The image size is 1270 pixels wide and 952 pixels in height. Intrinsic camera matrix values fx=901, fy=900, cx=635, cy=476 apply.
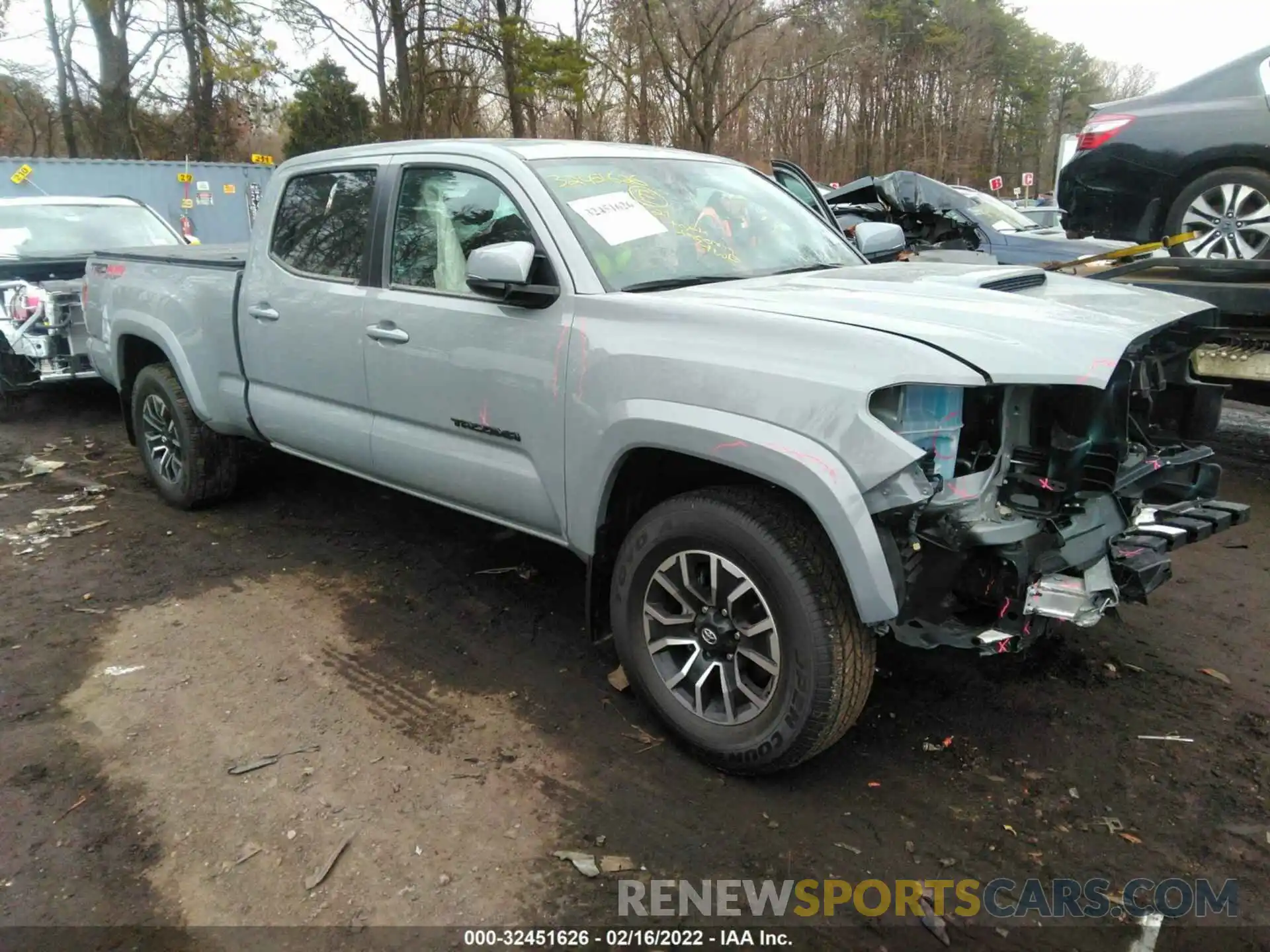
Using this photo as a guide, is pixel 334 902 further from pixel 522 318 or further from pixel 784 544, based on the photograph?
pixel 522 318

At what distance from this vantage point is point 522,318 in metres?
3.22

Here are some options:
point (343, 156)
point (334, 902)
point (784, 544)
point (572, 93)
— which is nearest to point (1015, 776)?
point (784, 544)

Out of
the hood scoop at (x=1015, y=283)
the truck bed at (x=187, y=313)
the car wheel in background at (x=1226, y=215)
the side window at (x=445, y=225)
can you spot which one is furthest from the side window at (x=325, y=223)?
the car wheel in background at (x=1226, y=215)

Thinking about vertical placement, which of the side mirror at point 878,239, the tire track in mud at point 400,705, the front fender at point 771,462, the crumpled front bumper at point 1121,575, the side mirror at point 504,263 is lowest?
the tire track in mud at point 400,705

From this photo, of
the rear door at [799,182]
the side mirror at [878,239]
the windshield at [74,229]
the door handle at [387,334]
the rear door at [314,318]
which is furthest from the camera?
the windshield at [74,229]

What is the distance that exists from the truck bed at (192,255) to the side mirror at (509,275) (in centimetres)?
220

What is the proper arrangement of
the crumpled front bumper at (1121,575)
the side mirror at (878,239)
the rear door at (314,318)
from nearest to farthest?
1. the crumpled front bumper at (1121,575)
2. the rear door at (314,318)
3. the side mirror at (878,239)

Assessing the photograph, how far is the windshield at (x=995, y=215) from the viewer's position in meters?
10.6

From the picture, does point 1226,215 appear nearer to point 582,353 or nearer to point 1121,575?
point 1121,575

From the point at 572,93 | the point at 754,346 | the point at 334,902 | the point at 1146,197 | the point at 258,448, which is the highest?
the point at 572,93

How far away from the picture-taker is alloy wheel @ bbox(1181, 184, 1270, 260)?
5688 millimetres

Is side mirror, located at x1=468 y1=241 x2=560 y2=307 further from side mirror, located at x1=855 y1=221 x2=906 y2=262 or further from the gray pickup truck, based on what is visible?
side mirror, located at x1=855 y1=221 x2=906 y2=262

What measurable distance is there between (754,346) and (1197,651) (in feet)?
7.84

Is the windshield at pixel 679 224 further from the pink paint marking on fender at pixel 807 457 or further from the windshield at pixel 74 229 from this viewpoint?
the windshield at pixel 74 229
